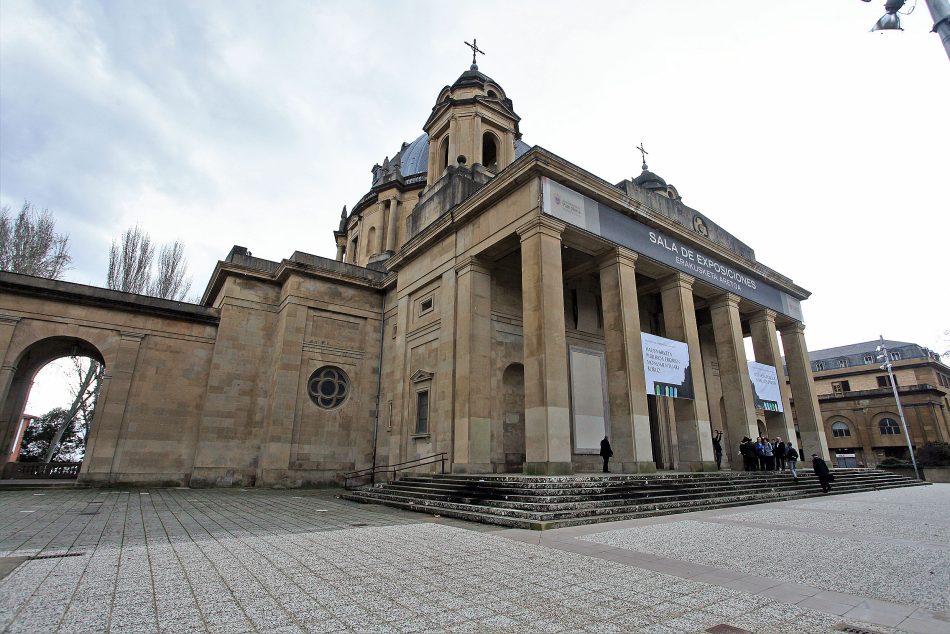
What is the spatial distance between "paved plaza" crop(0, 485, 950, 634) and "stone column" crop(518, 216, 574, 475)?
4.00m

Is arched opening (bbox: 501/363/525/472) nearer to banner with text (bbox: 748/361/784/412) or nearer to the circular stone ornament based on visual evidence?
the circular stone ornament

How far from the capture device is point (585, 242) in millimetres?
15859

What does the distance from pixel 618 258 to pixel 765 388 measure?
31.4 ft

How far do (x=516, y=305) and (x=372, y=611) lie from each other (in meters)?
14.8

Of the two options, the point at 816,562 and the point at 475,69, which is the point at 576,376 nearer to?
the point at 816,562

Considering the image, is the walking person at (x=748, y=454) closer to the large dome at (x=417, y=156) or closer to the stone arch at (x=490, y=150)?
the stone arch at (x=490, y=150)

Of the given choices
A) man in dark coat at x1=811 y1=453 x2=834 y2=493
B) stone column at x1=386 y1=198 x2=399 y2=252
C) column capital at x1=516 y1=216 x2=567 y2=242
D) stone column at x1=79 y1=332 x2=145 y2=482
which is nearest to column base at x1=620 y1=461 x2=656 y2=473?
man in dark coat at x1=811 y1=453 x2=834 y2=493

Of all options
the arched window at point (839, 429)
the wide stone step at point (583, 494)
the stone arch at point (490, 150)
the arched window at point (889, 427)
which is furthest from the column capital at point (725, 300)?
the arched window at point (839, 429)

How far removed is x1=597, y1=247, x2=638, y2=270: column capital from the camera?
15.9 meters

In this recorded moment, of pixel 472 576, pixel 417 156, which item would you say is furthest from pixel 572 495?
pixel 417 156

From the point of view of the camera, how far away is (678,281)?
1783cm

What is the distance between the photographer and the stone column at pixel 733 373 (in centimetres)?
1816

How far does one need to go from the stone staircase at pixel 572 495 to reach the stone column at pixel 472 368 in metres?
1.29

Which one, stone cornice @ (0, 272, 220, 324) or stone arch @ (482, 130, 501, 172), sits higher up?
stone arch @ (482, 130, 501, 172)
